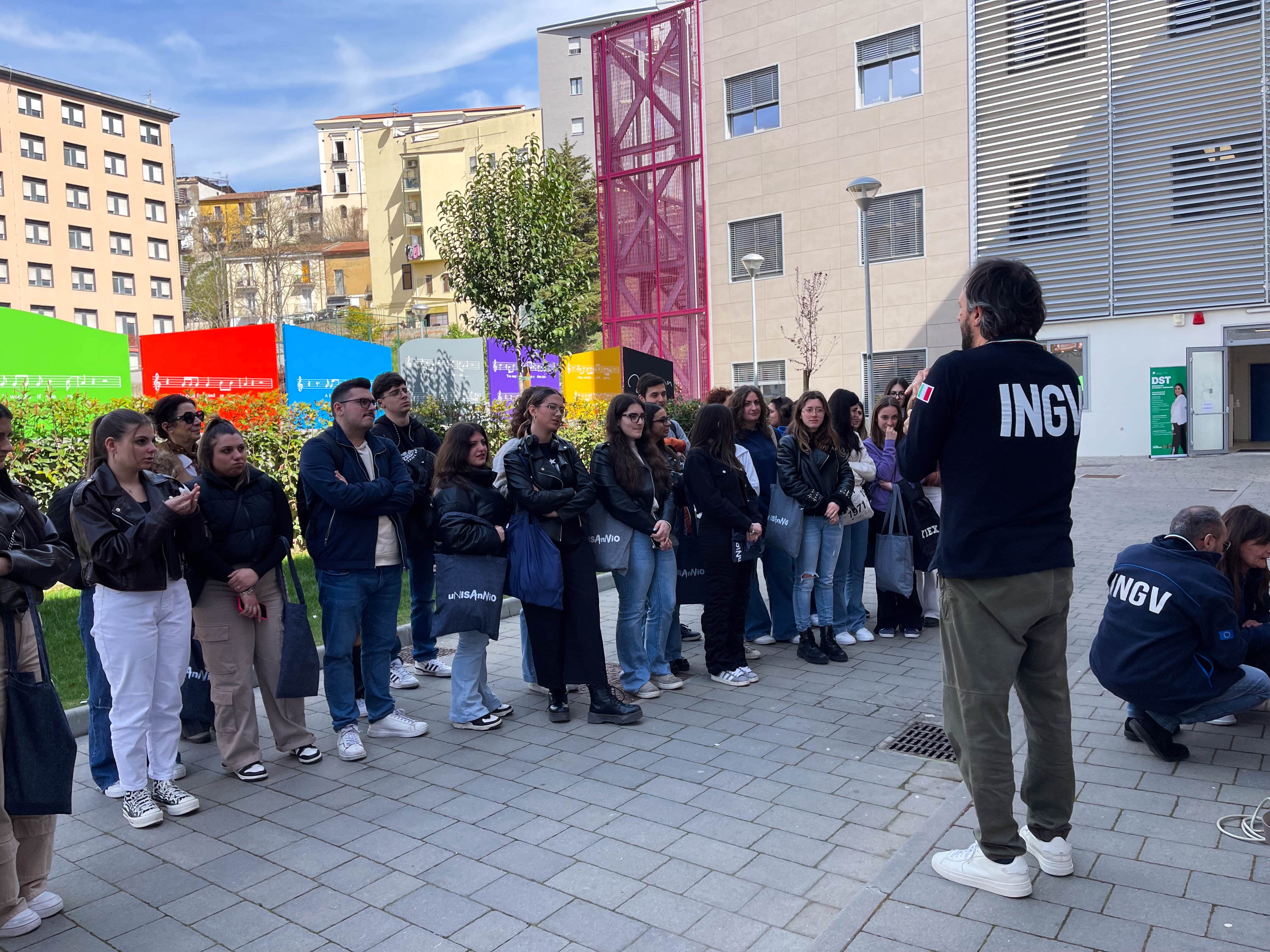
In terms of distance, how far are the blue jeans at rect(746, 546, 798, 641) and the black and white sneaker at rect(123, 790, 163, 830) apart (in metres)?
4.11

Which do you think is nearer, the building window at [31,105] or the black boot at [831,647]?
the black boot at [831,647]

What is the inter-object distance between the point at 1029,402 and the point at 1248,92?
2310 cm

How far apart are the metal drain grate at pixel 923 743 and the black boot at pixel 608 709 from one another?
4.81ft

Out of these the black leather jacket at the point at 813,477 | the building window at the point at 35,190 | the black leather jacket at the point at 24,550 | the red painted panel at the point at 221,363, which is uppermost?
the building window at the point at 35,190

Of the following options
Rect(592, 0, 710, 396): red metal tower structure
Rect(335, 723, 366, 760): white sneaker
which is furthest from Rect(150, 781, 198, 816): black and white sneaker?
Rect(592, 0, 710, 396): red metal tower structure

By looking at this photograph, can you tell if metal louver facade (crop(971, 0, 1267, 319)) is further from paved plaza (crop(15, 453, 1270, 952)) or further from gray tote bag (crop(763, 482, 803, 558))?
paved plaza (crop(15, 453, 1270, 952))

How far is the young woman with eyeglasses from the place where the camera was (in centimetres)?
579

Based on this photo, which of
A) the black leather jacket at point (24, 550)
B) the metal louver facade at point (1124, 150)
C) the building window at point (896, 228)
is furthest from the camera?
the building window at point (896, 228)

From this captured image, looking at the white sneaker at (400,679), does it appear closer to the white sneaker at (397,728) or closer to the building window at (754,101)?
the white sneaker at (397,728)

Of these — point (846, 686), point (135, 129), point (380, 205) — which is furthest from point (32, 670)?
point (135, 129)

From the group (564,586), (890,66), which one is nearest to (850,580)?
(564,586)

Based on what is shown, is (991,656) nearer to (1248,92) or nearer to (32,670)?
(32,670)

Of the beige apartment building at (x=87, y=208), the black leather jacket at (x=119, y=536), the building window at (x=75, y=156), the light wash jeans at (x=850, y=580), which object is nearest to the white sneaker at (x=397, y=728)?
the black leather jacket at (x=119, y=536)

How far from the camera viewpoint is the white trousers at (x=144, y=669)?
14.8ft
